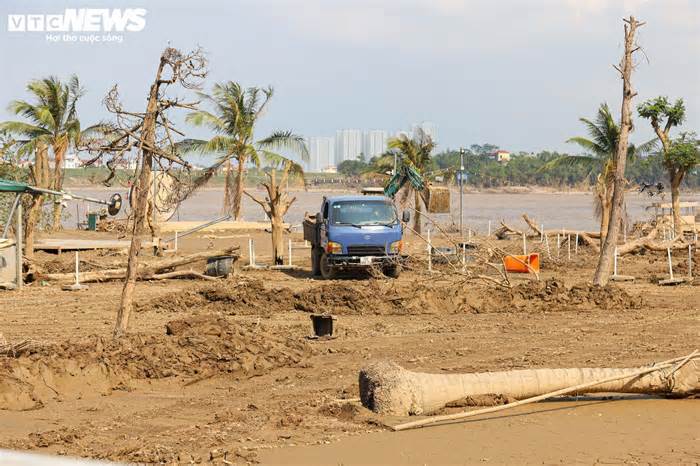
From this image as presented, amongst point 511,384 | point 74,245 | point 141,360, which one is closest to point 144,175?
point 141,360

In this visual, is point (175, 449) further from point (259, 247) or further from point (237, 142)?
point (237, 142)

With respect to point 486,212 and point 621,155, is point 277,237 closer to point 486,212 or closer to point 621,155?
point 621,155

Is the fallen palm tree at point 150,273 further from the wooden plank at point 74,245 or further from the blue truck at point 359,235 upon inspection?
the wooden plank at point 74,245

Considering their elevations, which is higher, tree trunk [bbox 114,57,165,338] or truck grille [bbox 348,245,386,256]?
tree trunk [bbox 114,57,165,338]

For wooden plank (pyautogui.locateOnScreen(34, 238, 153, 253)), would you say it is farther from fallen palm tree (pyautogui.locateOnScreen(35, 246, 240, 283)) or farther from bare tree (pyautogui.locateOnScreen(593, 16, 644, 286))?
bare tree (pyautogui.locateOnScreen(593, 16, 644, 286))

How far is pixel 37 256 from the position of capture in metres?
28.6

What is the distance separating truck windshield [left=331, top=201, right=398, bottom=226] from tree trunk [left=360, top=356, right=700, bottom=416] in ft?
44.7

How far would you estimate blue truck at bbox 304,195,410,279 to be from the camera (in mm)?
22516

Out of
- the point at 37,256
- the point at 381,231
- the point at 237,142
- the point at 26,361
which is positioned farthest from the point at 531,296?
the point at 237,142

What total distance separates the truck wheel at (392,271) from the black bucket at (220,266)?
11.9 ft

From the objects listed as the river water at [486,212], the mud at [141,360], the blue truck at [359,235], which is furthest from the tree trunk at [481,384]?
the river water at [486,212]

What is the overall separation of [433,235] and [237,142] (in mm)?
9372

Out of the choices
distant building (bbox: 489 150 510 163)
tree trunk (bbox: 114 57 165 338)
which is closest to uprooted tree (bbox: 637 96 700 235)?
tree trunk (bbox: 114 57 165 338)

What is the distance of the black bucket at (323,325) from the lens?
14286 millimetres
